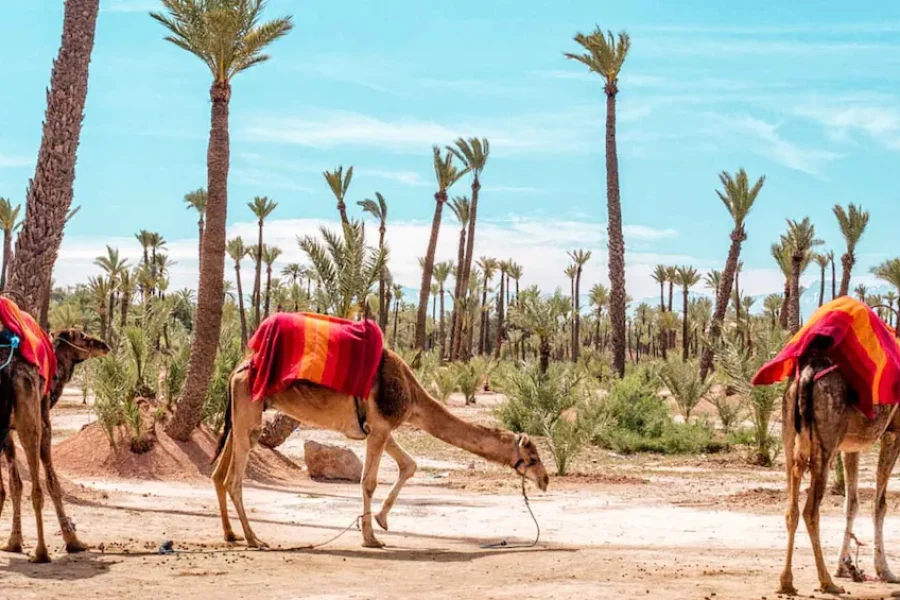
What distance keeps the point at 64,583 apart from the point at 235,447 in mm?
2829

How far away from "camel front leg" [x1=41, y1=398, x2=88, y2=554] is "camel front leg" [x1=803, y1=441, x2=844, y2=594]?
5.84 metres

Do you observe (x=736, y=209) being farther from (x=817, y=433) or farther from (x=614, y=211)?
(x=817, y=433)

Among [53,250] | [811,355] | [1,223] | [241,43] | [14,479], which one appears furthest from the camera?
[1,223]

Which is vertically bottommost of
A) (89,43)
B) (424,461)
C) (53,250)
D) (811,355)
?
(424,461)

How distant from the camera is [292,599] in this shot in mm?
7750

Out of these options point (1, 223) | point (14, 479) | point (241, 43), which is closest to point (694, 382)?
point (241, 43)

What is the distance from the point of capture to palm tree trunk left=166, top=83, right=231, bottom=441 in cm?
1756

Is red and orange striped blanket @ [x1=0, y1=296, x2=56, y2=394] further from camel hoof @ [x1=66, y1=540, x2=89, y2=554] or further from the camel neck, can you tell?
the camel neck

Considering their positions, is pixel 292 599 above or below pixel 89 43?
below

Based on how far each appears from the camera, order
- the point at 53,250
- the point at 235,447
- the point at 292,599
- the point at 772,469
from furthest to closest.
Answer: the point at 772,469 < the point at 53,250 < the point at 235,447 < the point at 292,599

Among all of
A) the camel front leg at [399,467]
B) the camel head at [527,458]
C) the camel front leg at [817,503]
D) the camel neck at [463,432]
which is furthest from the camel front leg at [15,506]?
the camel front leg at [817,503]

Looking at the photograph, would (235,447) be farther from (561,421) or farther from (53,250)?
(561,421)

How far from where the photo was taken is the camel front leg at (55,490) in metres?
9.12

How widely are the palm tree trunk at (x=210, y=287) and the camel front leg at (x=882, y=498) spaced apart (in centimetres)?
1134
